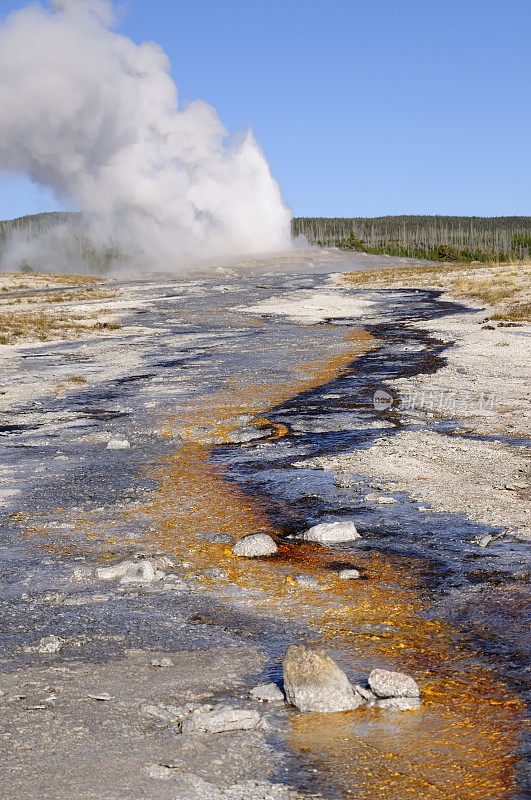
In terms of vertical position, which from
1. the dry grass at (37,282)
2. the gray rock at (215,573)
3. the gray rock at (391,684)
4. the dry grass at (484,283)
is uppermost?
the dry grass at (37,282)

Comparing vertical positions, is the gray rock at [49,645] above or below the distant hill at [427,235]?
below

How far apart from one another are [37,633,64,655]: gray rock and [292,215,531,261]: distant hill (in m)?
84.6

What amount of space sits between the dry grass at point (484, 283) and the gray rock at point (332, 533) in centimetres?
1614

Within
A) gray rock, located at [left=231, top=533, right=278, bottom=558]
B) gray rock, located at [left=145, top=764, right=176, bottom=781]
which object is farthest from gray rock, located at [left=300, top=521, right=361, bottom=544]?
gray rock, located at [left=145, top=764, right=176, bottom=781]

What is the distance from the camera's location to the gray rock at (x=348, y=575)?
5.09 meters

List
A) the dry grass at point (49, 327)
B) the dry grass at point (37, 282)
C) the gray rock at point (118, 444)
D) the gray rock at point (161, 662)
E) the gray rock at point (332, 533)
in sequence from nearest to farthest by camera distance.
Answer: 1. the gray rock at point (161, 662)
2. the gray rock at point (332, 533)
3. the gray rock at point (118, 444)
4. the dry grass at point (49, 327)
5. the dry grass at point (37, 282)

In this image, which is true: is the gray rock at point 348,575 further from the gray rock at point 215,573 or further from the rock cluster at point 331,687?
the rock cluster at point 331,687

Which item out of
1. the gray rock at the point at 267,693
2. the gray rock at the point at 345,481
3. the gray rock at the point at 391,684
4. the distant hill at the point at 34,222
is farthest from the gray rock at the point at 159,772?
the distant hill at the point at 34,222

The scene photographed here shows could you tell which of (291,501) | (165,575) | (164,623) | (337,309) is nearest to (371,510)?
(291,501)

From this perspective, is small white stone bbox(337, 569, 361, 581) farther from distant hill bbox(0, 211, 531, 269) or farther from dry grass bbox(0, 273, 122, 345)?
distant hill bbox(0, 211, 531, 269)

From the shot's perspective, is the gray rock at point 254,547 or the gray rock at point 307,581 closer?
the gray rock at point 307,581

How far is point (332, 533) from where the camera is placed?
5.82 metres

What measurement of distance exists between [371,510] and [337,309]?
23.7 m

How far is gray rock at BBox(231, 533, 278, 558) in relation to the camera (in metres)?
5.55
